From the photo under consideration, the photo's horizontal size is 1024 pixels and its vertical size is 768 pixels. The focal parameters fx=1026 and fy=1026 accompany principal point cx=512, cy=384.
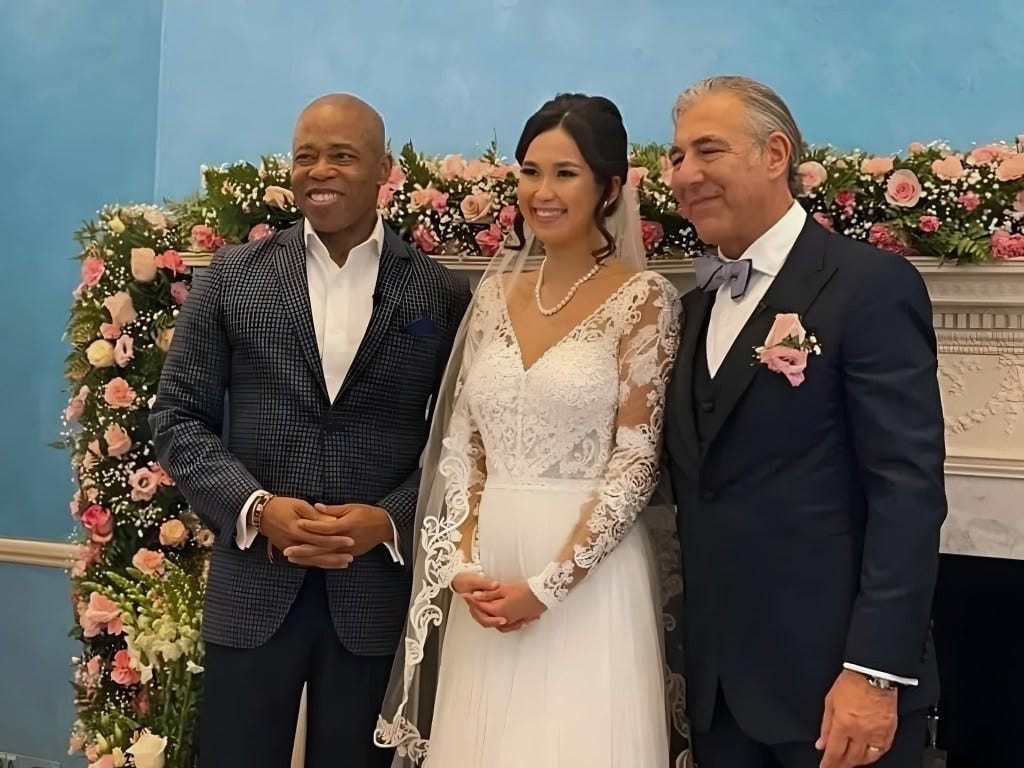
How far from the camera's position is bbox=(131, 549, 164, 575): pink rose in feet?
10.2

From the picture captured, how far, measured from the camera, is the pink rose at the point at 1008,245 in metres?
2.30

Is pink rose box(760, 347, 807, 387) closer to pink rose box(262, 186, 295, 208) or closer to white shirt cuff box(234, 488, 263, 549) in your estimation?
white shirt cuff box(234, 488, 263, 549)

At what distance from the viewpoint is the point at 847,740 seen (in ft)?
5.29

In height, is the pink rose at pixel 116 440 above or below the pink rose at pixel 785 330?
below

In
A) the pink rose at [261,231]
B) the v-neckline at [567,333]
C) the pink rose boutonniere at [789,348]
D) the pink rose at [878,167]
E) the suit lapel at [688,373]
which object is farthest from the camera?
the pink rose at [261,231]

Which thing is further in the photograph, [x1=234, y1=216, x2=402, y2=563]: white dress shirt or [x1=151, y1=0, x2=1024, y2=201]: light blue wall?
[x1=151, y1=0, x2=1024, y2=201]: light blue wall

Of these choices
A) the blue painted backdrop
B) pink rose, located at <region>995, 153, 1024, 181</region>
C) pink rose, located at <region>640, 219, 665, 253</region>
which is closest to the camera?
pink rose, located at <region>995, 153, 1024, 181</region>

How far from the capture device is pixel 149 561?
10.2ft

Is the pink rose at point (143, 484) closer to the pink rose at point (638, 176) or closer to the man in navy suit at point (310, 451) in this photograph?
the man in navy suit at point (310, 451)

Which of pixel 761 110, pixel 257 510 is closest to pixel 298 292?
pixel 257 510

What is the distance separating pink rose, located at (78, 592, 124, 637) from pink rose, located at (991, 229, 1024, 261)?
8.51 ft

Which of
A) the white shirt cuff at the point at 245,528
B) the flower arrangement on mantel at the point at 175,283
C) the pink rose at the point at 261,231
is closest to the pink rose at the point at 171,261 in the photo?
the flower arrangement on mantel at the point at 175,283

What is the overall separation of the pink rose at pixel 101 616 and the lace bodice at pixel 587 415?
5.01ft

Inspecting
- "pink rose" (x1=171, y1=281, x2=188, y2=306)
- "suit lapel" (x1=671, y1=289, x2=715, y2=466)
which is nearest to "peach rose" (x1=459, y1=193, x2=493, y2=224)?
"suit lapel" (x1=671, y1=289, x2=715, y2=466)
